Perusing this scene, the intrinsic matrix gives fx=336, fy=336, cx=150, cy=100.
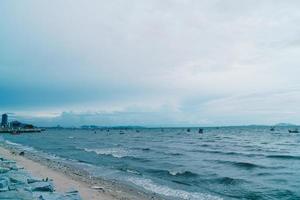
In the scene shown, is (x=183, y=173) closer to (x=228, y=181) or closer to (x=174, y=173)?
(x=174, y=173)

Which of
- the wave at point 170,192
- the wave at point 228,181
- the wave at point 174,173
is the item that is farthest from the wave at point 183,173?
the wave at point 170,192

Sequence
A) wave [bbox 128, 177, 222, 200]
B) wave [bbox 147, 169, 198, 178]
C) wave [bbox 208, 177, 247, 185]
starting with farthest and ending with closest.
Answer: wave [bbox 147, 169, 198, 178]
wave [bbox 208, 177, 247, 185]
wave [bbox 128, 177, 222, 200]

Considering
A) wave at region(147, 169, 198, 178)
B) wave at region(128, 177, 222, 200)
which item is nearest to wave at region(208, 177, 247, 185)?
wave at region(147, 169, 198, 178)

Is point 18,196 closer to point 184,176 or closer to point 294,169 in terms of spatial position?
point 184,176

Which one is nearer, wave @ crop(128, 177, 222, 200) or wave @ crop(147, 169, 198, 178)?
wave @ crop(128, 177, 222, 200)

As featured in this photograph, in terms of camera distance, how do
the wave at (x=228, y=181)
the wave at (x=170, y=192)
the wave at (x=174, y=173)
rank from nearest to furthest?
1. the wave at (x=170, y=192)
2. the wave at (x=228, y=181)
3. the wave at (x=174, y=173)

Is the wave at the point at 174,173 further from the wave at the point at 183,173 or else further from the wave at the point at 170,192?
the wave at the point at 170,192

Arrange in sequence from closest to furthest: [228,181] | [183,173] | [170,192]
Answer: [170,192] < [228,181] < [183,173]

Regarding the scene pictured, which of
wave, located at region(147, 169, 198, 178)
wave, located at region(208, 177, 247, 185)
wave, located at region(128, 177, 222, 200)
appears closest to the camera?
wave, located at region(128, 177, 222, 200)

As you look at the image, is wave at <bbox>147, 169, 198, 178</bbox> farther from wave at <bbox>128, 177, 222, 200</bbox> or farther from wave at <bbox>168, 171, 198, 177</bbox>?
wave at <bbox>128, 177, 222, 200</bbox>

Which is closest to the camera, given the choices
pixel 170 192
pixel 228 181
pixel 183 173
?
pixel 170 192

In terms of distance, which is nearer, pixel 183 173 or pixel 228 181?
pixel 228 181

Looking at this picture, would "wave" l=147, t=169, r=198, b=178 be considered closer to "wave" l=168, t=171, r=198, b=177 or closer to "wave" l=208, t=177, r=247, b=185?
"wave" l=168, t=171, r=198, b=177

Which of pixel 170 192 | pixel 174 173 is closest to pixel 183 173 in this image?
pixel 174 173
